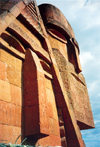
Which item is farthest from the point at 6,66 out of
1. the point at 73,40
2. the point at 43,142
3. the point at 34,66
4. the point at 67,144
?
the point at 73,40

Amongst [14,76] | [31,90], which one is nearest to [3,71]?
[14,76]

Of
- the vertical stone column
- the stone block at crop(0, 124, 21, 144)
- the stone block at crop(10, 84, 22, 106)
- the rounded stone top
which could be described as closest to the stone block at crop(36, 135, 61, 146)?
the vertical stone column

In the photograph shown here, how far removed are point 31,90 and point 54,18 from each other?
549 centimetres

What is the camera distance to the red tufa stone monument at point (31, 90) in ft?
14.2

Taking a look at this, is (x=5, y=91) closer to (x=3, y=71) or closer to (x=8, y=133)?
(x=3, y=71)

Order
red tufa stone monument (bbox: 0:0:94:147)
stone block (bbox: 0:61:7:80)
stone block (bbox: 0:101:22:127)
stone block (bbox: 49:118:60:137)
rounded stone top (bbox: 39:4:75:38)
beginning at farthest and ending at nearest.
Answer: rounded stone top (bbox: 39:4:75:38) < stone block (bbox: 49:118:60:137) < stone block (bbox: 0:61:7:80) < red tufa stone monument (bbox: 0:0:94:147) < stone block (bbox: 0:101:22:127)

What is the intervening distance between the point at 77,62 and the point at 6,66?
5.52 m

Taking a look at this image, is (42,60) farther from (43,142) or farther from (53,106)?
(43,142)

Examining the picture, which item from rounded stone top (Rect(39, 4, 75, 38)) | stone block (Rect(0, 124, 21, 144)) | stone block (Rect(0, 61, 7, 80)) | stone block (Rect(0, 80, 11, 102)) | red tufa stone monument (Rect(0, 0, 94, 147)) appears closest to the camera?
stone block (Rect(0, 124, 21, 144))

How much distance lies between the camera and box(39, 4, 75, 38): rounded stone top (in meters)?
8.81

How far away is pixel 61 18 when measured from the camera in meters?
9.51

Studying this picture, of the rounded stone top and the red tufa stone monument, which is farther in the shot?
the rounded stone top

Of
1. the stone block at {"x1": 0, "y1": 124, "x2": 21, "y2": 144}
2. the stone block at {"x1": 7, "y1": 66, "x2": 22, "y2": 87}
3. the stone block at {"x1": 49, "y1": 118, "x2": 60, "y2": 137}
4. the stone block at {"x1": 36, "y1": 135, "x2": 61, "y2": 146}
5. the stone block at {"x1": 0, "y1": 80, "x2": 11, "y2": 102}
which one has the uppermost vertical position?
the stone block at {"x1": 7, "y1": 66, "x2": 22, "y2": 87}

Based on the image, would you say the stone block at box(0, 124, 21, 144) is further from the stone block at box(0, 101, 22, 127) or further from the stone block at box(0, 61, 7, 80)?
the stone block at box(0, 61, 7, 80)
